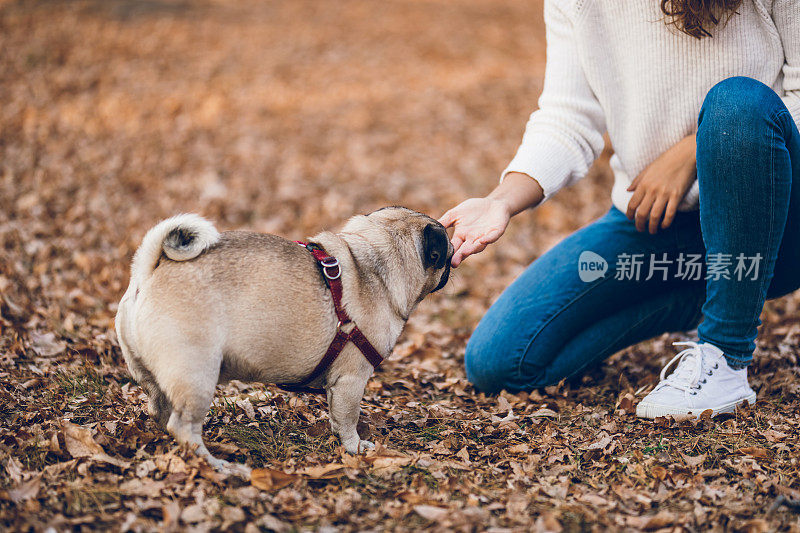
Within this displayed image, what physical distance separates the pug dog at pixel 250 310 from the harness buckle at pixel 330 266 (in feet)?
0.13

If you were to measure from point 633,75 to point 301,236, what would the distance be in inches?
171

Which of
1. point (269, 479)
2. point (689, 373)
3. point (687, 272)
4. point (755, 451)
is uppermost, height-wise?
point (269, 479)

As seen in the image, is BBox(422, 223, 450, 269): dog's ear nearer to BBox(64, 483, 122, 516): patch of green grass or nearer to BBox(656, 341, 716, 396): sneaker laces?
BBox(656, 341, 716, 396): sneaker laces

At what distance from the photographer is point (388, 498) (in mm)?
2598

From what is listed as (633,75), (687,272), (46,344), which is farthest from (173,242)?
(687,272)

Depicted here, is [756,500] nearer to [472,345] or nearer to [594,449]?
[594,449]

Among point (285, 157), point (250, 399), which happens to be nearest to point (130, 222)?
point (285, 157)

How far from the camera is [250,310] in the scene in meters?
2.67

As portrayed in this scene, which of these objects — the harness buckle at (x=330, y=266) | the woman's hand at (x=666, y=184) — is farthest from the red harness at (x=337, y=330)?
the woman's hand at (x=666, y=184)

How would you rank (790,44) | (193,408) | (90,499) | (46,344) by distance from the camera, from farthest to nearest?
(46,344) < (790,44) < (193,408) < (90,499)

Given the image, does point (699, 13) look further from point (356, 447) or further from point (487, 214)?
point (356, 447)

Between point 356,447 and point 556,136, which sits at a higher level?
point 556,136

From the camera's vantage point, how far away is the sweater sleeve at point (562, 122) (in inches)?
147

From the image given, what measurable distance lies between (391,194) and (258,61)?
5521mm
